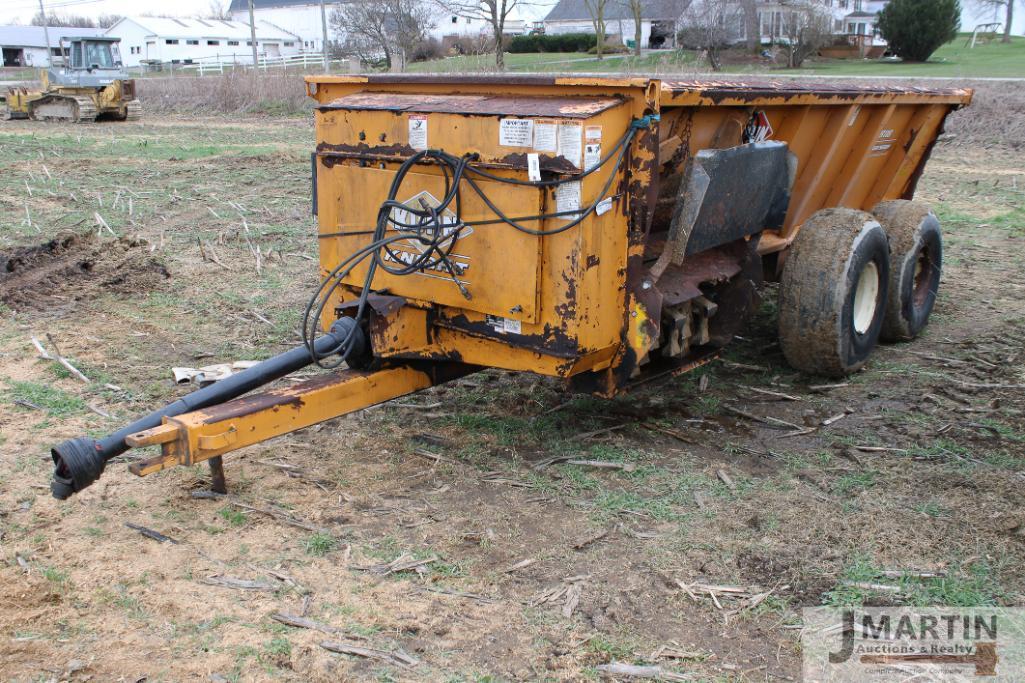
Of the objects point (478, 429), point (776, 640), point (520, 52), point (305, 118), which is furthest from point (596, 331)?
point (520, 52)

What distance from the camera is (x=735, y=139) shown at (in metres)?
5.29

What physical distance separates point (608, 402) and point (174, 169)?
1055 cm

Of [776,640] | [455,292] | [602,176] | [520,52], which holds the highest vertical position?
[520,52]

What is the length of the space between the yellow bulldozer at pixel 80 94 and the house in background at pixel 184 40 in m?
54.5

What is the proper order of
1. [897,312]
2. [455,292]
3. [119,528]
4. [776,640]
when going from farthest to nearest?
[897,312]
[455,292]
[119,528]
[776,640]

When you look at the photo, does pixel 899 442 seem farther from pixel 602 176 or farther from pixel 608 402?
pixel 602 176

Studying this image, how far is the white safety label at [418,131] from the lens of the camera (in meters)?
4.57

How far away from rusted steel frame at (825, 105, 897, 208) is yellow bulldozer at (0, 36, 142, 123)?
22.6 metres

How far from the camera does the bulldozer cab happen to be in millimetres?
25909

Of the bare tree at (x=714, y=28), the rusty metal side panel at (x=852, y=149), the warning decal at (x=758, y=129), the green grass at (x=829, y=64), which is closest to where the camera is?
the warning decal at (x=758, y=129)

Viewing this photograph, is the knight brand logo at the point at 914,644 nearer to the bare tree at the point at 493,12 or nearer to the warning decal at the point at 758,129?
the warning decal at the point at 758,129

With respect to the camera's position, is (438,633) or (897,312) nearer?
(438,633)

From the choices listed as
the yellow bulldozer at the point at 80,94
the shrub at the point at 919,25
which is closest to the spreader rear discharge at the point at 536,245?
the yellow bulldozer at the point at 80,94

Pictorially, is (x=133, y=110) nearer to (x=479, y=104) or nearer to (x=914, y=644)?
(x=479, y=104)
